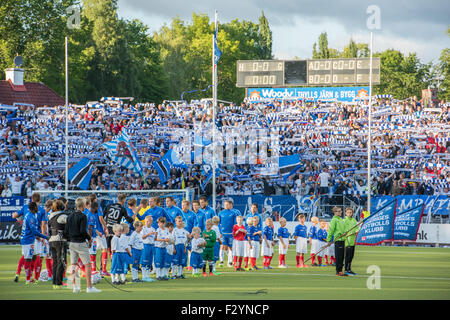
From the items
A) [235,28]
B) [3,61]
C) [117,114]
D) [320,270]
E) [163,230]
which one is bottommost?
[320,270]

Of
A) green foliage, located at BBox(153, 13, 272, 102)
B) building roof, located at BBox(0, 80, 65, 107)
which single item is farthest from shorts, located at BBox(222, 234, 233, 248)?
green foliage, located at BBox(153, 13, 272, 102)

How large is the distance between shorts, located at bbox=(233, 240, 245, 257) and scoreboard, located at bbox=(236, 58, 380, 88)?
1143 inches

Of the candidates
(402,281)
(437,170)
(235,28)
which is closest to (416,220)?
(402,281)

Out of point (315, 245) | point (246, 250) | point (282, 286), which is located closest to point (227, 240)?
point (246, 250)

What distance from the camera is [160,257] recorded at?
61.2 ft

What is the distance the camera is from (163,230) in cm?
1875

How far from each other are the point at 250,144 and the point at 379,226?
21.3 meters

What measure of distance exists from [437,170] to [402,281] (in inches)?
767

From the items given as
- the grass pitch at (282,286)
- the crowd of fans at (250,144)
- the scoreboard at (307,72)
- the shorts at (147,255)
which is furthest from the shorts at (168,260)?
the scoreboard at (307,72)

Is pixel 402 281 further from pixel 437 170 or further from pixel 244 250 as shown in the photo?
pixel 437 170

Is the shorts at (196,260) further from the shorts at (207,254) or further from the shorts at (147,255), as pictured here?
the shorts at (147,255)

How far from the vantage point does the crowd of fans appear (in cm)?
3666

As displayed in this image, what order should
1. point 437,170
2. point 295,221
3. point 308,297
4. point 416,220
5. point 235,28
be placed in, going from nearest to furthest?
point 308,297 < point 416,220 < point 295,221 < point 437,170 < point 235,28

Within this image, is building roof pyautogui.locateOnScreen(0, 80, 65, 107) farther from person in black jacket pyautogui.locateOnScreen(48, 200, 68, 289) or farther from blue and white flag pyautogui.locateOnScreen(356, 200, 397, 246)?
blue and white flag pyautogui.locateOnScreen(356, 200, 397, 246)
